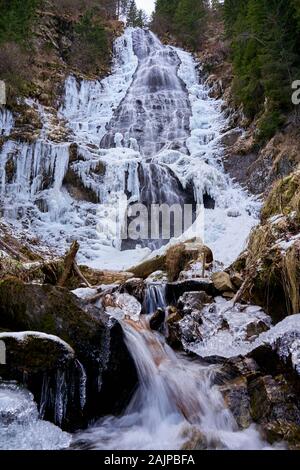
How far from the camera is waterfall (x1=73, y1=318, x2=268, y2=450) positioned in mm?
4070

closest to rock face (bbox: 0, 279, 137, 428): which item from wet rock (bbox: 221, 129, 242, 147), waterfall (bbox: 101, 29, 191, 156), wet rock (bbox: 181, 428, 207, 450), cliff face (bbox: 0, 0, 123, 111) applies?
wet rock (bbox: 181, 428, 207, 450)

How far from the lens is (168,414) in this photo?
183 inches

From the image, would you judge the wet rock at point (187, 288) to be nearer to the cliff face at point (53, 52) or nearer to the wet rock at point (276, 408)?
the wet rock at point (276, 408)

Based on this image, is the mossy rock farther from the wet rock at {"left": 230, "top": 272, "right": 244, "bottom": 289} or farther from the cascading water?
the cascading water

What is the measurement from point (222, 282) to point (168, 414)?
2.88m

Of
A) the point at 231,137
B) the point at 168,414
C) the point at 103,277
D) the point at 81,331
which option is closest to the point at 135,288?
the point at 103,277

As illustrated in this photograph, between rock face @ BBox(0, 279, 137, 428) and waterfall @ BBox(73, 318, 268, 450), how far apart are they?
20 cm

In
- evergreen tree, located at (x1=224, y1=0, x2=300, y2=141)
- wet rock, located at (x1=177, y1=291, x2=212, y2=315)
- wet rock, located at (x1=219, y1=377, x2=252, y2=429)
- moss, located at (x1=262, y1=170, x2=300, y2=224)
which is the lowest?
wet rock, located at (x1=219, y1=377, x2=252, y2=429)

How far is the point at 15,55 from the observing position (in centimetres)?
1895

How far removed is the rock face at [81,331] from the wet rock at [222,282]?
2603 mm

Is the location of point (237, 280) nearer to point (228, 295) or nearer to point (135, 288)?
point (228, 295)

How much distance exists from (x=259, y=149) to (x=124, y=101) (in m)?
9.68

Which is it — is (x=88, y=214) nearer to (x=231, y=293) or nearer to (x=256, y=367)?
(x=231, y=293)

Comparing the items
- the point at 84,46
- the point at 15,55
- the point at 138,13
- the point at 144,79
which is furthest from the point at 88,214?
the point at 138,13
